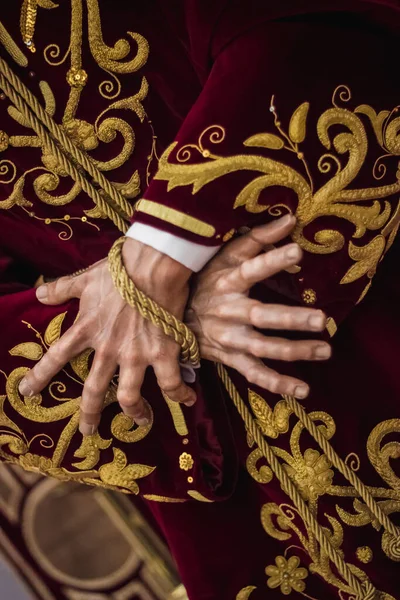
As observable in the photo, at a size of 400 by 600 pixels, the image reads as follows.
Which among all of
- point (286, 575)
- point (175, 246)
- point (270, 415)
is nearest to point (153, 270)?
point (175, 246)

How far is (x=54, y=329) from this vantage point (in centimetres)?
77

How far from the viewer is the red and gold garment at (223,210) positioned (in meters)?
0.65

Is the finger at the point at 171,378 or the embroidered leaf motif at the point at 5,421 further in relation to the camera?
the embroidered leaf motif at the point at 5,421

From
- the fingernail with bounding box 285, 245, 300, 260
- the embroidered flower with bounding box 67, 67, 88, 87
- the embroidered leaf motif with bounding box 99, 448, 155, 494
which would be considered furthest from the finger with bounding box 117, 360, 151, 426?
the embroidered flower with bounding box 67, 67, 88, 87

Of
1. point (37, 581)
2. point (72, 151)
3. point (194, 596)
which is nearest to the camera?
point (72, 151)

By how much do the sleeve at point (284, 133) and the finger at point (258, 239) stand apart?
0.01 metres

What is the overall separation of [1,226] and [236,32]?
0.38 m

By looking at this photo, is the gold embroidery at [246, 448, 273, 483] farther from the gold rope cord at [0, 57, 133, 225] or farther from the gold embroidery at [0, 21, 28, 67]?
the gold embroidery at [0, 21, 28, 67]

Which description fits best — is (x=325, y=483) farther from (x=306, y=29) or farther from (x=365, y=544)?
→ (x=306, y=29)

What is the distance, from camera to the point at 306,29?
64 cm

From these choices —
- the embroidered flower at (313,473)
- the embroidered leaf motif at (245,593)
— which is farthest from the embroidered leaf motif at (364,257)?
the embroidered leaf motif at (245,593)

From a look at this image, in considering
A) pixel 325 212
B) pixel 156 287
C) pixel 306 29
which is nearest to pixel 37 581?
pixel 156 287

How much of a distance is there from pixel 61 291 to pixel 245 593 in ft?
1.58

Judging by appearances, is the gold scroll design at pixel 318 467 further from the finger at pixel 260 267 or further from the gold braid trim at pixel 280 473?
the finger at pixel 260 267
